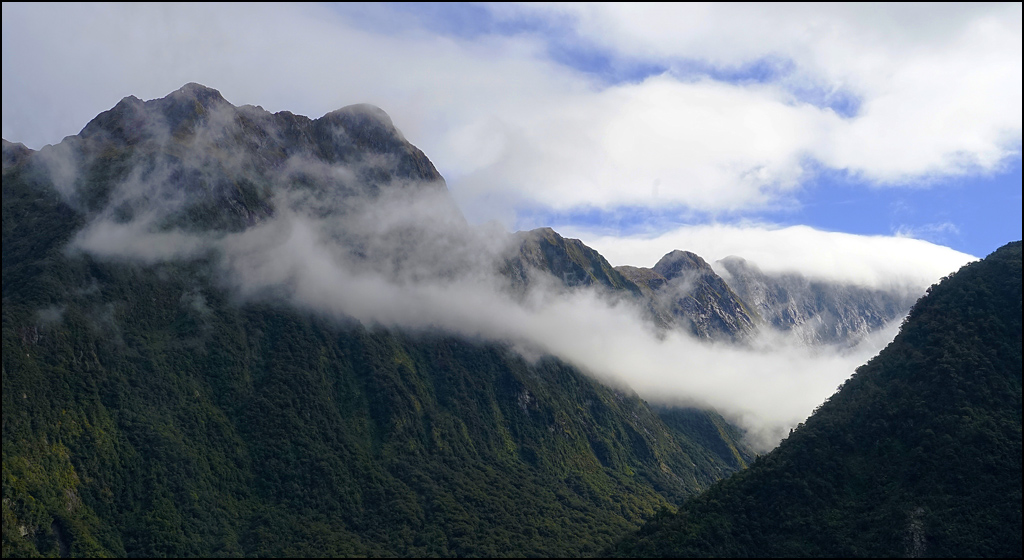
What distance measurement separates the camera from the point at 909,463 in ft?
524

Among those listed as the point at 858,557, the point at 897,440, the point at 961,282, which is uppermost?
the point at 961,282

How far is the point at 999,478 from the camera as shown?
148m

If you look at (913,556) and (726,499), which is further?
(726,499)

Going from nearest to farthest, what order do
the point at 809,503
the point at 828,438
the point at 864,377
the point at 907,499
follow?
1. the point at 907,499
2. the point at 809,503
3. the point at 828,438
4. the point at 864,377

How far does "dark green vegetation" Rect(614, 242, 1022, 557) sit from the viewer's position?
483ft

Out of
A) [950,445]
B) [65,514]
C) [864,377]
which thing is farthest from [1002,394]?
[65,514]

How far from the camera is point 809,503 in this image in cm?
16475

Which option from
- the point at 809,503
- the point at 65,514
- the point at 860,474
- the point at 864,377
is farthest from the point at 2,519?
the point at 864,377

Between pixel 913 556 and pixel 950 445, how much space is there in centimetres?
2715

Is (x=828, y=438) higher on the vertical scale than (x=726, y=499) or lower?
higher

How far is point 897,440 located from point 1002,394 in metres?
24.5

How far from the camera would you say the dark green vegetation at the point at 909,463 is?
14712cm


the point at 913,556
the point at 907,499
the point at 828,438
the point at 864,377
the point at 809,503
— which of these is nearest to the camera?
the point at 913,556

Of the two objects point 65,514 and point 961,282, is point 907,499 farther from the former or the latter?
point 65,514
